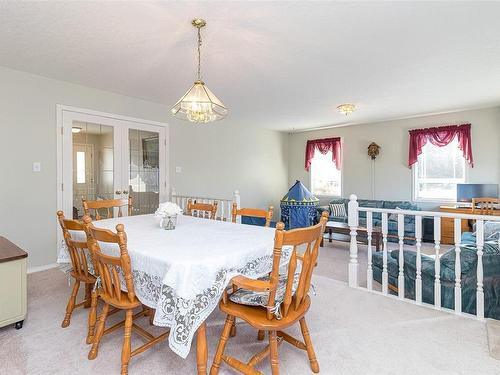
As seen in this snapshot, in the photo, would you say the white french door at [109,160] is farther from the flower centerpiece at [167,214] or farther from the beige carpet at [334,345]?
the flower centerpiece at [167,214]

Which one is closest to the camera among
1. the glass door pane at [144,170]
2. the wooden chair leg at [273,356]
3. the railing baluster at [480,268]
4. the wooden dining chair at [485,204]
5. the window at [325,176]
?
the wooden chair leg at [273,356]

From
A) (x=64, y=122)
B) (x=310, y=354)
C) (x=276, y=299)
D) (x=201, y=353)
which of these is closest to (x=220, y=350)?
(x=201, y=353)

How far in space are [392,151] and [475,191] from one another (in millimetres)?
1698

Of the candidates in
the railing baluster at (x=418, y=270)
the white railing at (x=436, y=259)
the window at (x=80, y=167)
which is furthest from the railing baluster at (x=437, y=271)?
the window at (x=80, y=167)

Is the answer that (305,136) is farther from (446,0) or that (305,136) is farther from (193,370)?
(193,370)

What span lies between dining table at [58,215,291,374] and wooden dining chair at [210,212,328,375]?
0.11 m

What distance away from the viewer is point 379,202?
→ 611cm

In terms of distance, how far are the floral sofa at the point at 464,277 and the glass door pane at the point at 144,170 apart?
12.0 ft

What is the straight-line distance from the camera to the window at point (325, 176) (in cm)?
721

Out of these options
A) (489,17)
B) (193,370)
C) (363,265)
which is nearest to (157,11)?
(193,370)

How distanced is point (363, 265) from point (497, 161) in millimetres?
3479

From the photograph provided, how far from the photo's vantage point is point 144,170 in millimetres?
4688

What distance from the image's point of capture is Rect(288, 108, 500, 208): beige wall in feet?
17.0

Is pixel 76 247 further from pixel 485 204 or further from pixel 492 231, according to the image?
pixel 485 204
